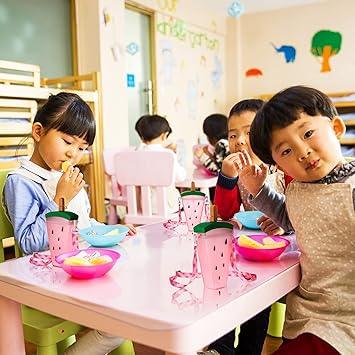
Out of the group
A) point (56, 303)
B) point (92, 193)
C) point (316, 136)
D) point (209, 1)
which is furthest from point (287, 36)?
point (56, 303)

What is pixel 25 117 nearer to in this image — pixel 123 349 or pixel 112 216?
pixel 112 216

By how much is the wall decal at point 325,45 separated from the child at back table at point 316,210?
5132mm

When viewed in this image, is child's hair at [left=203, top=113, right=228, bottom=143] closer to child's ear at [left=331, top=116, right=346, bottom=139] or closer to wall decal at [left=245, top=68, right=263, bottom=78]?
child's ear at [left=331, top=116, right=346, bottom=139]

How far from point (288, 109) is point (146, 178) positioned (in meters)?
1.61

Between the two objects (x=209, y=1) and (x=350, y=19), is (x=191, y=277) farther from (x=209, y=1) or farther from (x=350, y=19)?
(x=350, y=19)

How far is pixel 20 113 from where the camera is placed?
10.1 feet

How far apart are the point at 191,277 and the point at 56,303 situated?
0.24 metres

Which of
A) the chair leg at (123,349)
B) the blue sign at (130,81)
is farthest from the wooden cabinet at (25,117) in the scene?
the chair leg at (123,349)

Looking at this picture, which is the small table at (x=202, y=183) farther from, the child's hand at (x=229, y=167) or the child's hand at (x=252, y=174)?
the child's hand at (x=252, y=174)

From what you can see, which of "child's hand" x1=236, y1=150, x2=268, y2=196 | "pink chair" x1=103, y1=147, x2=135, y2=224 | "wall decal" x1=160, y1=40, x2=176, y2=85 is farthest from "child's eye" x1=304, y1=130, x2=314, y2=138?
"wall decal" x1=160, y1=40, x2=176, y2=85

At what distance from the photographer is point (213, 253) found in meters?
0.82

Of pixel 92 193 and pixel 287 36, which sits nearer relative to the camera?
pixel 92 193

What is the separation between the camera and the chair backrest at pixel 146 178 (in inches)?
97.8

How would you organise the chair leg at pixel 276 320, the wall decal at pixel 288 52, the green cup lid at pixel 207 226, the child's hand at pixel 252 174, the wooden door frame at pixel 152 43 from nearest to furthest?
the green cup lid at pixel 207 226
the child's hand at pixel 252 174
the chair leg at pixel 276 320
the wooden door frame at pixel 152 43
the wall decal at pixel 288 52
